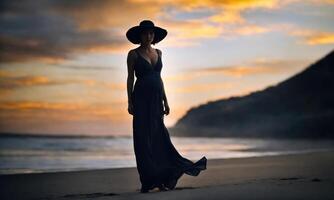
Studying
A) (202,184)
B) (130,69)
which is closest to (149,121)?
(130,69)

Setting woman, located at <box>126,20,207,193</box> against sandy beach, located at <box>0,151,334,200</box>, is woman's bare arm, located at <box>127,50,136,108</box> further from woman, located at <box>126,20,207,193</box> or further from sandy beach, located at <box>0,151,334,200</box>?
sandy beach, located at <box>0,151,334,200</box>

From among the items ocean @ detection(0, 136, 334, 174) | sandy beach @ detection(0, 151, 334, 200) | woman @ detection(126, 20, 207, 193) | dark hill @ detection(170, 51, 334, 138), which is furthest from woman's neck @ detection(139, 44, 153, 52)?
dark hill @ detection(170, 51, 334, 138)

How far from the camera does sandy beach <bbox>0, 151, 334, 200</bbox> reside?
17.9 feet

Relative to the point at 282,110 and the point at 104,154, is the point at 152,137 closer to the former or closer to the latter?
the point at 104,154

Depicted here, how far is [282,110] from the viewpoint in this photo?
6169 cm

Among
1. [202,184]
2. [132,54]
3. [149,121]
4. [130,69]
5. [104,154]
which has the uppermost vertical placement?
[132,54]

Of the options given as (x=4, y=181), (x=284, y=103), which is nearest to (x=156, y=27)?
(x=4, y=181)

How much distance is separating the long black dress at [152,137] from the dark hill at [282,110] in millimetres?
35462

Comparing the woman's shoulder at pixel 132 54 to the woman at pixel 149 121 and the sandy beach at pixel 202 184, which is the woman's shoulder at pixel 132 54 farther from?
the sandy beach at pixel 202 184

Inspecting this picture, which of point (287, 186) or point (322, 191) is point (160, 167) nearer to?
point (287, 186)

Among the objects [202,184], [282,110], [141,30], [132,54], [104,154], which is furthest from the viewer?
[282,110]

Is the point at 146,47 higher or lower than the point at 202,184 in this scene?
higher

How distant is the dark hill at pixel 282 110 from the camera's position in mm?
48938

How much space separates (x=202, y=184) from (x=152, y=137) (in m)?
1.31
